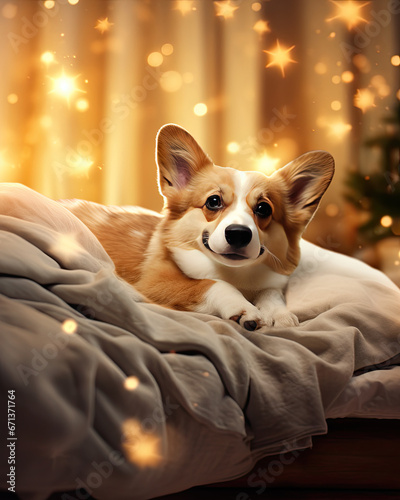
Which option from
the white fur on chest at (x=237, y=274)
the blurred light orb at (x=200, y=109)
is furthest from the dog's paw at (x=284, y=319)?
the blurred light orb at (x=200, y=109)

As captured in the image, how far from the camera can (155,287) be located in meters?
1.15

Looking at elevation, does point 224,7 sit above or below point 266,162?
above

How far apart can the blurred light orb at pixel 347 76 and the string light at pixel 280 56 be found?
9.7 inches

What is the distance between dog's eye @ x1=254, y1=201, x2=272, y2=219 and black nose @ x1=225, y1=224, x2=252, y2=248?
0.10m

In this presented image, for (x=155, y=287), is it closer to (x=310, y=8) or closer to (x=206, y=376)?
(x=206, y=376)

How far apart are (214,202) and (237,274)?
20 centimetres

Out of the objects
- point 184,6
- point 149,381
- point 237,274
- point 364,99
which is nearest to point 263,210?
point 237,274

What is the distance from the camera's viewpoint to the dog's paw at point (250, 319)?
0.93m

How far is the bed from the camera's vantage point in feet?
1.94

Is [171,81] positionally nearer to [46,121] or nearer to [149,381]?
[46,121]

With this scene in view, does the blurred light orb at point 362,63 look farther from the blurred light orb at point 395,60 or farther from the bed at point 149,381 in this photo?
the bed at point 149,381

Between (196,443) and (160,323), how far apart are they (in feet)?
0.68

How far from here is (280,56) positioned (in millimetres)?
2068

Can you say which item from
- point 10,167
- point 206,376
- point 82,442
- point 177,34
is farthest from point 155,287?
point 177,34
